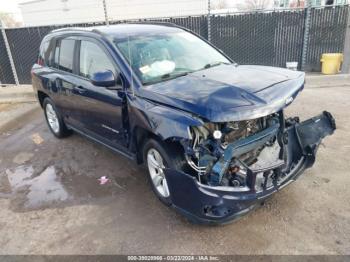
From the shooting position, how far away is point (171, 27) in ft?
15.1

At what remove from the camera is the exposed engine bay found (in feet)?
9.14

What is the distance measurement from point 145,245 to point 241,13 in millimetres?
8055

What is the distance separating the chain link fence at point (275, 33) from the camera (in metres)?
9.10

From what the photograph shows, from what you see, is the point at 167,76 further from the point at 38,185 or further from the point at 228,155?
→ the point at 38,185

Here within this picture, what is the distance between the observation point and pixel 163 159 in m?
3.17

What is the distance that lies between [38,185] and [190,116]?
272 centimetres

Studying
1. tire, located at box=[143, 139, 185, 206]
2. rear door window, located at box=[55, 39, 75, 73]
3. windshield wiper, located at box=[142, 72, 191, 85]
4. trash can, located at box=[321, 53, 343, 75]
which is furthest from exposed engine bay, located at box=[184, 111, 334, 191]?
trash can, located at box=[321, 53, 343, 75]

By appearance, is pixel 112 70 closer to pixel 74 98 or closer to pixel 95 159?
pixel 74 98

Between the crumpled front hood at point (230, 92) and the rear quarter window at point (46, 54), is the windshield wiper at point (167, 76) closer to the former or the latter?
the crumpled front hood at point (230, 92)

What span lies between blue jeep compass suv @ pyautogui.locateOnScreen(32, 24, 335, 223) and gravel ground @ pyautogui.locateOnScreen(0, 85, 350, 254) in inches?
11.7

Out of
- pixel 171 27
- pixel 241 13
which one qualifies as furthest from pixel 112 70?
pixel 241 13

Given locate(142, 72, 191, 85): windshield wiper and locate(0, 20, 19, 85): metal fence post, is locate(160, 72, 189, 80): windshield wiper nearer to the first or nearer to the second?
locate(142, 72, 191, 85): windshield wiper

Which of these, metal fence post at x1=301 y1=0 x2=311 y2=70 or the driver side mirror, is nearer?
the driver side mirror

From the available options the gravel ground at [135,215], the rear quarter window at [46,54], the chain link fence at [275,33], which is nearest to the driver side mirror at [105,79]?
the gravel ground at [135,215]
